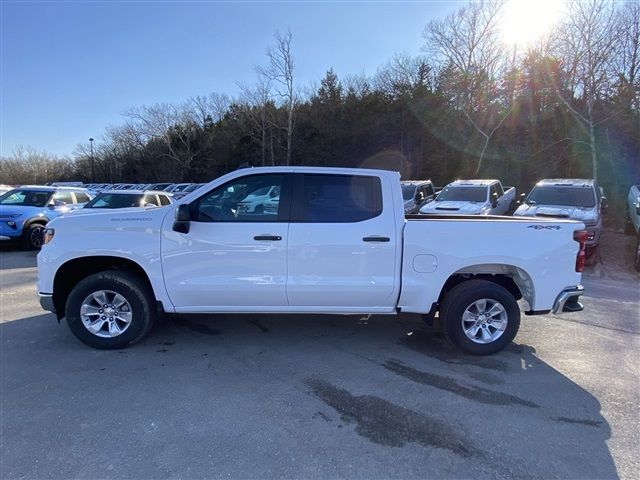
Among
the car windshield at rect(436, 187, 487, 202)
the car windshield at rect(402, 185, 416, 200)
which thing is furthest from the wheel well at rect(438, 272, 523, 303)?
the car windshield at rect(402, 185, 416, 200)

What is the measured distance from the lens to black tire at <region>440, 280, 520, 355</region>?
4.27 meters

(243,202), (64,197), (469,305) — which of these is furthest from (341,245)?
(64,197)

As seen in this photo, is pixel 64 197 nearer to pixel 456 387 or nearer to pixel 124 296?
pixel 124 296

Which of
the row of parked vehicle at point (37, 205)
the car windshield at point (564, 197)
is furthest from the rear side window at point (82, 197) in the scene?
the car windshield at point (564, 197)

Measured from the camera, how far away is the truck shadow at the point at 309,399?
2.75 m

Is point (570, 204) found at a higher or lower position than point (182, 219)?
higher

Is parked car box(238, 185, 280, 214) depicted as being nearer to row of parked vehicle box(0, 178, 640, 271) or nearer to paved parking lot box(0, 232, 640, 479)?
paved parking lot box(0, 232, 640, 479)

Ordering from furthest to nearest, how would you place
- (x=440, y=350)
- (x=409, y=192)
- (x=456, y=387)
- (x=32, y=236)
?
1. (x=409, y=192)
2. (x=32, y=236)
3. (x=440, y=350)
4. (x=456, y=387)

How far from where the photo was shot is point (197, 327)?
16.7 feet

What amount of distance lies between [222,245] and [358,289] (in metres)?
1.48

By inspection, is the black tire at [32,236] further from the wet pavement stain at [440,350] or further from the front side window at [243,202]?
the wet pavement stain at [440,350]

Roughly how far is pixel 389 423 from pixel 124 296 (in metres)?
2.98

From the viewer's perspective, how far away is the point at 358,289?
4.23 metres

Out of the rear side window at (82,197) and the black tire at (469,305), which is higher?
the rear side window at (82,197)
